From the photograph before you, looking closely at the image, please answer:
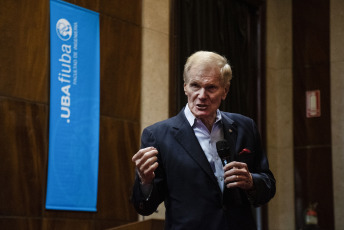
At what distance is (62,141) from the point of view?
18.0 ft

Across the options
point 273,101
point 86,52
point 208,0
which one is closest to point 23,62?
point 86,52

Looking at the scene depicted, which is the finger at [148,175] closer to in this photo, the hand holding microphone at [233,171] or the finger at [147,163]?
the finger at [147,163]

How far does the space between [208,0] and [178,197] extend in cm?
491

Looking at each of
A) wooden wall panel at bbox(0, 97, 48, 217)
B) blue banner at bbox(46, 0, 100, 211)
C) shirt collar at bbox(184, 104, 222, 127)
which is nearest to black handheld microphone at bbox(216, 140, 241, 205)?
shirt collar at bbox(184, 104, 222, 127)

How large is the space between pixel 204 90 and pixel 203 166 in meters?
0.36

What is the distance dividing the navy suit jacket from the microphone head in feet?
0.31

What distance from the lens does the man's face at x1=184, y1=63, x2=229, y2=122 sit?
286 cm

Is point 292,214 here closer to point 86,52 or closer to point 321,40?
point 321,40

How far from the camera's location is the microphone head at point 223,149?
8.68 feet

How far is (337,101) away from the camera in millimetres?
7840

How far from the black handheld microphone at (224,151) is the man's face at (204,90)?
0.77 feet

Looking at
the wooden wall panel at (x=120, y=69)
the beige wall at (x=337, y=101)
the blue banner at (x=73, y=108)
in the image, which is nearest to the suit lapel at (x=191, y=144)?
the blue banner at (x=73, y=108)

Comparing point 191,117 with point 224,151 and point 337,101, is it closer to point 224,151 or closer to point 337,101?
point 224,151

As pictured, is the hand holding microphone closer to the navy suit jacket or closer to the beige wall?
the navy suit jacket
